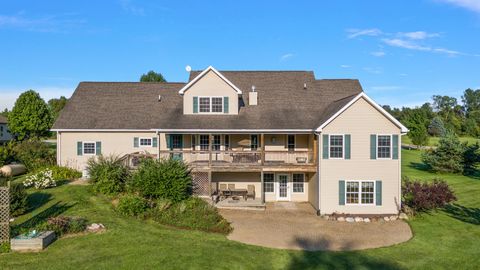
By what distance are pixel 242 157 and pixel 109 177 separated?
7.98 m

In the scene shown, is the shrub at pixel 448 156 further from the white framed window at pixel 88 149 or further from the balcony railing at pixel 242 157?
the white framed window at pixel 88 149

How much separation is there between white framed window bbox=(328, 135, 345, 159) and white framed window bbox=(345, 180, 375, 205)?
1.65 metres

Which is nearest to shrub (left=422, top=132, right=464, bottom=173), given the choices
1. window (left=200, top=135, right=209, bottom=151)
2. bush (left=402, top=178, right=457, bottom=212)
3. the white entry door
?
bush (left=402, top=178, right=457, bottom=212)

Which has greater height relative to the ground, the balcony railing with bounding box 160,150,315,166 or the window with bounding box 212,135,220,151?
the window with bounding box 212,135,220,151

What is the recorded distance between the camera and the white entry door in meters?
24.0

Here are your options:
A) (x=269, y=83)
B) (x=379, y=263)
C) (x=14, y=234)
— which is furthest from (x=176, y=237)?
(x=269, y=83)

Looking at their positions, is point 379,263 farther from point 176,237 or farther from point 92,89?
point 92,89

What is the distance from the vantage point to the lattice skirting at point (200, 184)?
22656mm

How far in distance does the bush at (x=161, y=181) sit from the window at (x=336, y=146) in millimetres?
8335

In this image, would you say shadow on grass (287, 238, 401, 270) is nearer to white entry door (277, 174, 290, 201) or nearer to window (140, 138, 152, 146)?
white entry door (277, 174, 290, 201)

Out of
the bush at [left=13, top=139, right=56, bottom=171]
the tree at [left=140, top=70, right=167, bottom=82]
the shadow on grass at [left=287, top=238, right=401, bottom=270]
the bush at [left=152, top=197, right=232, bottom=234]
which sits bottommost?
the shadow on grass at [left=287, top=238, right=401, bottom=270]

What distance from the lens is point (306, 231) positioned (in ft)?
56.5

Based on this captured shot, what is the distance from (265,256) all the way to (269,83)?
17.1 metres

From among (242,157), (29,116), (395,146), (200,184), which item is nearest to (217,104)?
(242,157)
